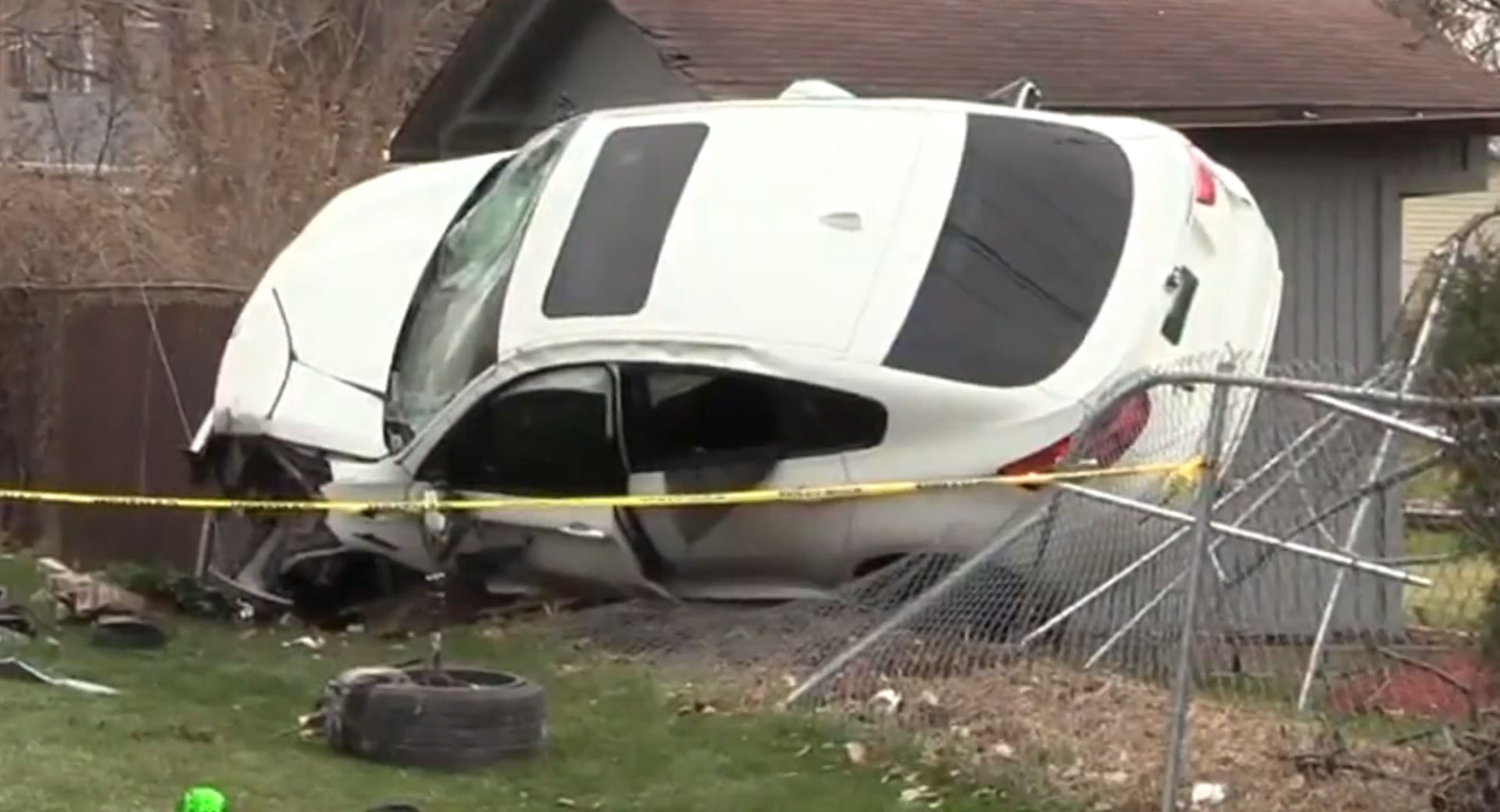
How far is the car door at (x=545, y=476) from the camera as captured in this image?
32.4 ft

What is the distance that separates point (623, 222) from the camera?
10102 mm

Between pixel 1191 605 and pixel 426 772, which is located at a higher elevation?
pixel 1191 605

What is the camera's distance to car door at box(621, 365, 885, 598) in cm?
947

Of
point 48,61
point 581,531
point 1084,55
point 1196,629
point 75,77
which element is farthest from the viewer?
point 75,77

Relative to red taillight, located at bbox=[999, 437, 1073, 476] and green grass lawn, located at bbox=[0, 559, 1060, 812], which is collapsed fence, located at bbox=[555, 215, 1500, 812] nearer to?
red taillight, located at bbox=[999, 437, 1073, 476]

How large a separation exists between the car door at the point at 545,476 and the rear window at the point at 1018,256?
4.21 ft

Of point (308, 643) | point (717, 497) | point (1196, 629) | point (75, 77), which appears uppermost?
point (1196, 629)

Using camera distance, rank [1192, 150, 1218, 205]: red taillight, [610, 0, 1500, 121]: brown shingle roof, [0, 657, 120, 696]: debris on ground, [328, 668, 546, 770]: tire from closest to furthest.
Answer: [328, 668, 546, 770]: tire < [0, 657, 120, 696]: debris on ground < [1192, 150, 1218, 205]: red taillight < [610, 0, 1500, 121]: brown shingle roof

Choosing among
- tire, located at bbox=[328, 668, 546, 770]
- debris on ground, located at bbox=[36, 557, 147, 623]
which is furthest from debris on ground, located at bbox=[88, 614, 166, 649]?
tire, located at bbox=[328, 668, 546, 770]

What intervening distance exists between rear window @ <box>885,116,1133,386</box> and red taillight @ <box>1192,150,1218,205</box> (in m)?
0.27

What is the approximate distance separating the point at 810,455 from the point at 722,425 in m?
0.41

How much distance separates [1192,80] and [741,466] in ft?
16.8

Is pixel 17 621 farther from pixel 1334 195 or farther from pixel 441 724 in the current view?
pixel 1334 195

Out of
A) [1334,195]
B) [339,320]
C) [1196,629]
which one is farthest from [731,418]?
[1334,195]
